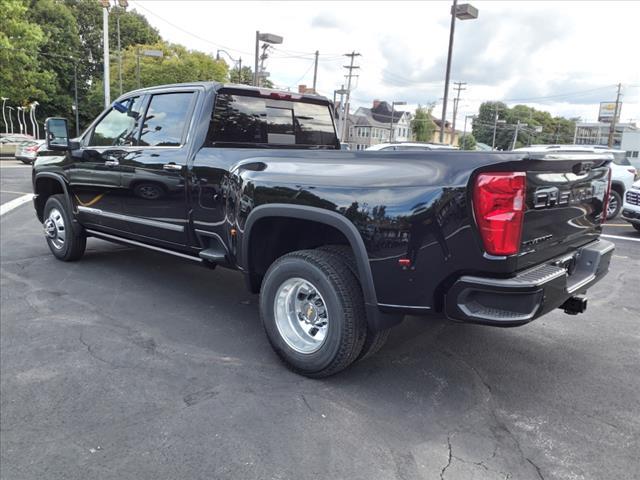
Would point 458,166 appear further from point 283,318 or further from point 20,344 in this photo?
point 20,344

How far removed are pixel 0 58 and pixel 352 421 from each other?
36992 mm

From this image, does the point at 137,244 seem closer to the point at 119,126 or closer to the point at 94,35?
the point at 119,126

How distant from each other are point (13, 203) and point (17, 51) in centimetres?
2638

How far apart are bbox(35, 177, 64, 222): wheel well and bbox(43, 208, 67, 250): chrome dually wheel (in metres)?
0.33

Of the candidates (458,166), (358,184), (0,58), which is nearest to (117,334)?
(358,184)

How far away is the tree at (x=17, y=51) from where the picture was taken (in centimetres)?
3011

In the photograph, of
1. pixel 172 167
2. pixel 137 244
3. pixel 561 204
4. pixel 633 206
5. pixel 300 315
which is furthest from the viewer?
pixel 633 206

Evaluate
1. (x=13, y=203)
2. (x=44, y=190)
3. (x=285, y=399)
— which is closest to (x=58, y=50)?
(x=13, y=203)

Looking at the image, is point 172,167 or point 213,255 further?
point 172,167

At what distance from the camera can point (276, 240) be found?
363 centimetres

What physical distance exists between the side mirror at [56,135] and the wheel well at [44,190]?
75 centimetres

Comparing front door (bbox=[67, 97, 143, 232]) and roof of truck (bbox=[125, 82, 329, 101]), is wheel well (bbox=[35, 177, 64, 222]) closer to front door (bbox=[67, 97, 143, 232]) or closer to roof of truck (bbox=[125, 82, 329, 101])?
front door (bbox=[67, 97, 143, 232])

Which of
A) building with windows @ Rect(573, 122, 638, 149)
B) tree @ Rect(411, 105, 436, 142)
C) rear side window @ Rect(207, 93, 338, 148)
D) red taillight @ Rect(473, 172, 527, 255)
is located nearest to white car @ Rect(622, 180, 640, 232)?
rear side window @ Rect(207, 93, 338, 148)

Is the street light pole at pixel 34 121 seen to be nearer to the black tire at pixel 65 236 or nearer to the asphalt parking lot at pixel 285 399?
the black tire at pixel 65 236
